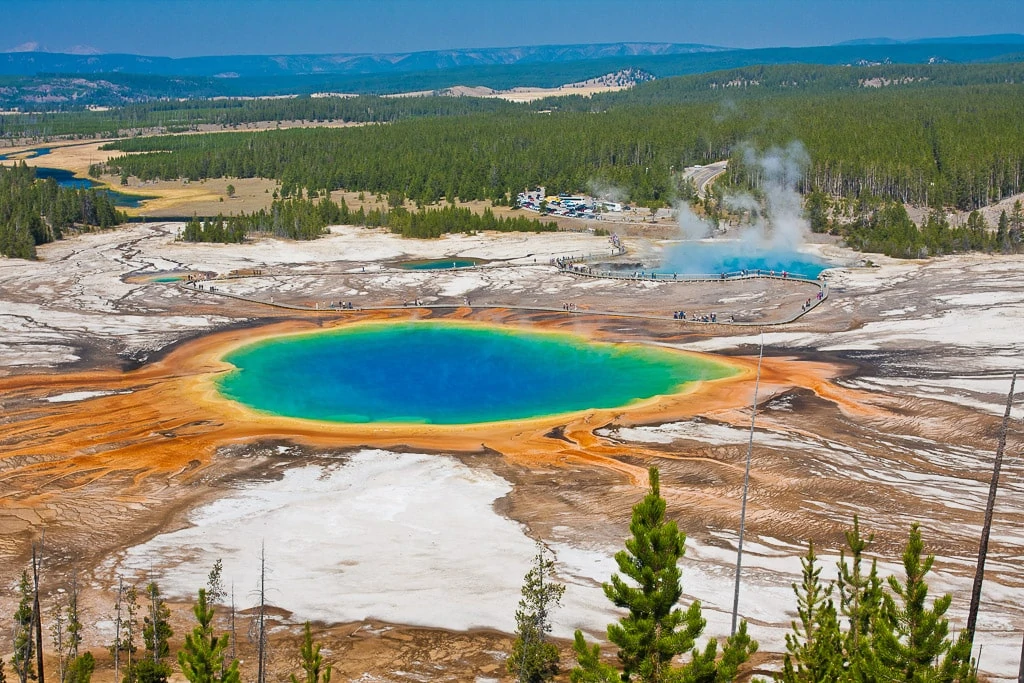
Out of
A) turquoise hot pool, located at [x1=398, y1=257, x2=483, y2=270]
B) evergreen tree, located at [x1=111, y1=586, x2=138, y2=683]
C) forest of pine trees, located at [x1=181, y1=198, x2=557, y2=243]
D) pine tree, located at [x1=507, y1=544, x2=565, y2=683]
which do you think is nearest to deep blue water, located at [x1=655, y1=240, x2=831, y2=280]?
turquoise hot pool, located at [x1=398, y1=257, x2=483, y2=270]

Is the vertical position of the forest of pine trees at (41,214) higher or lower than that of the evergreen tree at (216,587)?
higher

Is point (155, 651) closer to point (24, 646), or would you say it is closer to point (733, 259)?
point (24, 646)

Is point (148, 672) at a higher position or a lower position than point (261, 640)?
lower

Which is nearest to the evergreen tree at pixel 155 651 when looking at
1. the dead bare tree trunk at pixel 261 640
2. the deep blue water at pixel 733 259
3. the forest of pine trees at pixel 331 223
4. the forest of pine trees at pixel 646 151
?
the dead bare tree trunk at pixel 261 640

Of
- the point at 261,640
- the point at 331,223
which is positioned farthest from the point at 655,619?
the point at 331,223

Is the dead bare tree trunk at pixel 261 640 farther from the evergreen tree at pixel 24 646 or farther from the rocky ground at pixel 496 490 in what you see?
the evergreen tree at pixel 24 646
